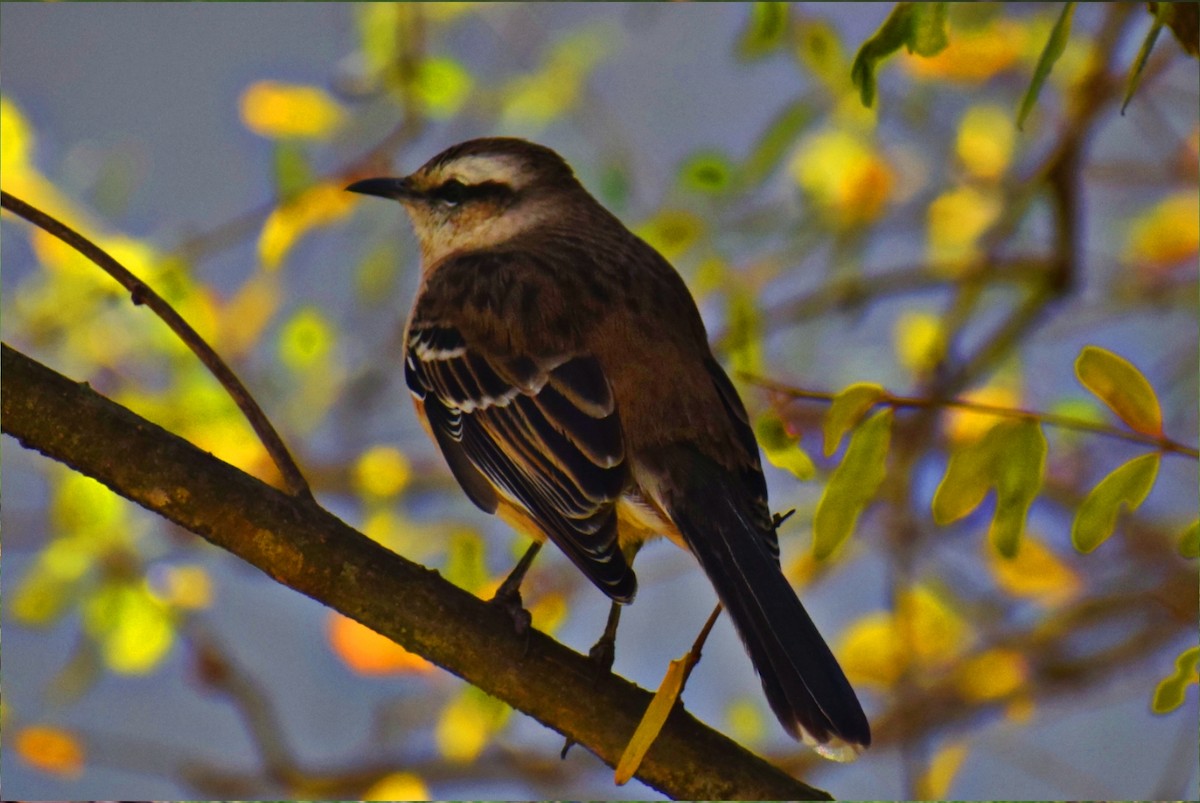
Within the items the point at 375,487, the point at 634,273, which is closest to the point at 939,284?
the point at 634,273

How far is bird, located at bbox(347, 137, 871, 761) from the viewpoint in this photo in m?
2.37

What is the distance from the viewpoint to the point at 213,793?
354cm

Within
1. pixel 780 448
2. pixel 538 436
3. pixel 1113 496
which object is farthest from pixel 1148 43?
pixel 538 436

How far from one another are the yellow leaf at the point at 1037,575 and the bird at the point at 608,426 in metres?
1.62

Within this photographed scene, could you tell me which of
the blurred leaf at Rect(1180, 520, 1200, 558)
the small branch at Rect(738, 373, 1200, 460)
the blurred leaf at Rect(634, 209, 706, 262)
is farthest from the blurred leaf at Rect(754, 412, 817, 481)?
the blurred leaf at Rect(634, 209, 706, 262)

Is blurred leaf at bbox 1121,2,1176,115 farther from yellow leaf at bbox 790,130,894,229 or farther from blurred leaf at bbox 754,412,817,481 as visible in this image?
yellow leaf at bbox 790,130,894,229

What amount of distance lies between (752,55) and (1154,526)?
2580mm

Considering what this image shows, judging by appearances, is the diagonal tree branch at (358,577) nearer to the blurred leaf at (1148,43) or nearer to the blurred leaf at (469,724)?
the blurred leaf at (469,724)

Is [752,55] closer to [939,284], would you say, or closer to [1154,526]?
[939,284]

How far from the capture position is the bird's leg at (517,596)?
2.15m

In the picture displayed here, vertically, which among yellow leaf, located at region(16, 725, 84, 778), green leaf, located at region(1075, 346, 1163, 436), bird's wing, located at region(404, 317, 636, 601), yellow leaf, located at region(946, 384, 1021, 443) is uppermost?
yellow leaf, located at region(946, 384, 1021, 443)

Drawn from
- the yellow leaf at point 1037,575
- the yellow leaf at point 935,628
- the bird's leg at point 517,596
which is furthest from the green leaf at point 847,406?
the yellow leaf at point 1037,575

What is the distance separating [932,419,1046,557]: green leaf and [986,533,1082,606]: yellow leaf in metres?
2.46

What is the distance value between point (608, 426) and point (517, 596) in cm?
46
